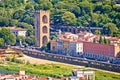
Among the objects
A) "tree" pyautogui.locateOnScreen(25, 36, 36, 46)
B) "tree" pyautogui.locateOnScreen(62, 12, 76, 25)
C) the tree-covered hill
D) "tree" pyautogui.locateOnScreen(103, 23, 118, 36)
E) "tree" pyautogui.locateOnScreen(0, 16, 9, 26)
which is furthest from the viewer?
"tree" pyautogui.locateOnScreen(0, 16, 9, 26)

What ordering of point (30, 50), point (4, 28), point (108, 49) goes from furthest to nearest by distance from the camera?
1. point (4, 28)
2. point (30, 50)
3. point (108, 49)

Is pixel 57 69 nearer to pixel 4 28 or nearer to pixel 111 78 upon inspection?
pixel 111 78

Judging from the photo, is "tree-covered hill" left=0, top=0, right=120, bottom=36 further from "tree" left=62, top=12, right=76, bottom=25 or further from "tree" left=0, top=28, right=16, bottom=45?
"tree" left=0, top=28, right=16, bottom=45

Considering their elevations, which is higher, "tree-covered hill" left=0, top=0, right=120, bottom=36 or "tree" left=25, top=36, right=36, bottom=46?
"tree-covered hill" left=0, top=0, right=120, bottom=36

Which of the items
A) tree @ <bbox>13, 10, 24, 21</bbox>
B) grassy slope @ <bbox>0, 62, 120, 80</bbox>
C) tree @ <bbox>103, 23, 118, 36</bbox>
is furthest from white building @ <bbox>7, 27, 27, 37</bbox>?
grassy slope @ <bbox>0, 62, 120, 80</bbox>

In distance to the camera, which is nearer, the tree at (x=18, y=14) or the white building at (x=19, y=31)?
the white building at (x=19, y=31)

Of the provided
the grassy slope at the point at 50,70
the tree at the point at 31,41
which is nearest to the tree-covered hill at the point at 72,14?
the tree at the point at 31,41

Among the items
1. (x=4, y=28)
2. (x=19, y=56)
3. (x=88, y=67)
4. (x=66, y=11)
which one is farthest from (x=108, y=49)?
(x=66, y=11)

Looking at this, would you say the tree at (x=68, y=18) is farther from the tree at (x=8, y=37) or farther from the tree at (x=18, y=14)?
the tree at (x=8, y=37)
